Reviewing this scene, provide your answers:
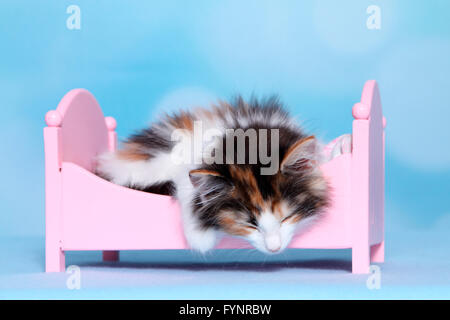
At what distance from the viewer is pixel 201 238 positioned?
2.79 m

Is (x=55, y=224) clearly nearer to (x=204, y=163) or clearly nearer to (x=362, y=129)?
(x=204, y=163)

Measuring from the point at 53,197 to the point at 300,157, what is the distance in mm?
972

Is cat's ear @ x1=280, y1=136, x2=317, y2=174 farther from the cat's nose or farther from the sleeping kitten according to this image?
the cat's nose

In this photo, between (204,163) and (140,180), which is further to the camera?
(140,180)

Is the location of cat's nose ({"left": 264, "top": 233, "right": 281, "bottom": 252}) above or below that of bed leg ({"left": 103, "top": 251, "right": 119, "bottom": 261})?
above

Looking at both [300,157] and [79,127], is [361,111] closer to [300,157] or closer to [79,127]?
[300,157]

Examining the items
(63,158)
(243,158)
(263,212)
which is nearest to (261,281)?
(263,212)

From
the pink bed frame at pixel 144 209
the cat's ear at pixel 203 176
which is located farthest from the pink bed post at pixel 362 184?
the cat's ear at pixel 203 176

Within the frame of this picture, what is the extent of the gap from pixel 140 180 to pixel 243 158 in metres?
0.54

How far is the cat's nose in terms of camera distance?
8.64 feet

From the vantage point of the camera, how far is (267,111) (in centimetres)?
297

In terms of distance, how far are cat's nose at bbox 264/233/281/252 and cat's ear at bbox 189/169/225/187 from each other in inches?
10.5

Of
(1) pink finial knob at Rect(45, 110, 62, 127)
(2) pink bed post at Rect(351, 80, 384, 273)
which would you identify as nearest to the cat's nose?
(2) pink bed post at Rect(351, 80, 384, 273)

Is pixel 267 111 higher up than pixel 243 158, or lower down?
higher up
